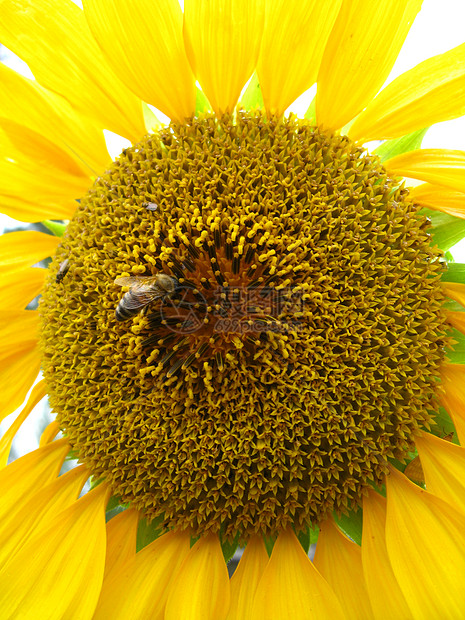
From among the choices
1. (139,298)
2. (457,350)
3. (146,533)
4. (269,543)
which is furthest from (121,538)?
(457,350)

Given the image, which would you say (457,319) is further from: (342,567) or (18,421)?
(18,421)

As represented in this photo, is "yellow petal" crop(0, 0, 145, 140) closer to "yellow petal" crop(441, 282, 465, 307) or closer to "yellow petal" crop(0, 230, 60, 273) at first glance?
"yellow petal" crop(0, 230, 60, 273)

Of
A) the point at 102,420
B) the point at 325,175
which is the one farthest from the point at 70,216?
the point at 325,175

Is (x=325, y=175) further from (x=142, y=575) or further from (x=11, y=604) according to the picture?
(x=11, y=604)

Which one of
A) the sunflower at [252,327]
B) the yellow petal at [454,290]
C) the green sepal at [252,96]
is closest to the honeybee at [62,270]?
the sunflower at [252,327]

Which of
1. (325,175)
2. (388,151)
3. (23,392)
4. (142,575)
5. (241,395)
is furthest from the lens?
(23,392)

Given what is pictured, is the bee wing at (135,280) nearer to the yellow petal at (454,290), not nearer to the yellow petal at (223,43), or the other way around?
the yellow petal at (223,43)
